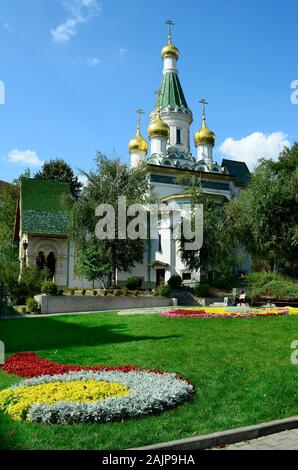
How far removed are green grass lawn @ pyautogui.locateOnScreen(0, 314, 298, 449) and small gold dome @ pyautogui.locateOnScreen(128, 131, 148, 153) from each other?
109 feet

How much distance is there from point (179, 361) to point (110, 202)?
21.4 metres

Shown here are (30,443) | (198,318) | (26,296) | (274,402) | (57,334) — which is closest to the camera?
(30,443)

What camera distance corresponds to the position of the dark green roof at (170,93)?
51312 millimetres

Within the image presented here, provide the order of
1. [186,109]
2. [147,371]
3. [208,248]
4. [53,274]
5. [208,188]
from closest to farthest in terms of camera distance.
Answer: [147,371] → [208,248] → [53,274] → [208,188] → [186,109]

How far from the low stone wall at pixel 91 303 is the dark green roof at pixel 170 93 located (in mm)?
29068

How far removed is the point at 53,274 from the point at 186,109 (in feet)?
83.5

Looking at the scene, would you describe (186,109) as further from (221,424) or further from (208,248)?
(221,424)

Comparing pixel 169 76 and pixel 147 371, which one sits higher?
pixel 169 76

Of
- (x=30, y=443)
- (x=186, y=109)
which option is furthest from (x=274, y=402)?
(x=186, y=109)

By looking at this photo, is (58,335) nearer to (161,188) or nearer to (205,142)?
(161,188)

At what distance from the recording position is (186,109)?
51531 mm

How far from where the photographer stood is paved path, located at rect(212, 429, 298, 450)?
5.76 metres

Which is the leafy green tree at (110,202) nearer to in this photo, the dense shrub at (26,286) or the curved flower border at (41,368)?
the dense shrub at (26,286)

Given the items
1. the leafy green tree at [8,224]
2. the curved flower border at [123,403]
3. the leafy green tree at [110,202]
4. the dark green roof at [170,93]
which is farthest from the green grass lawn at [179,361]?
the dark green roof at [170,93]
